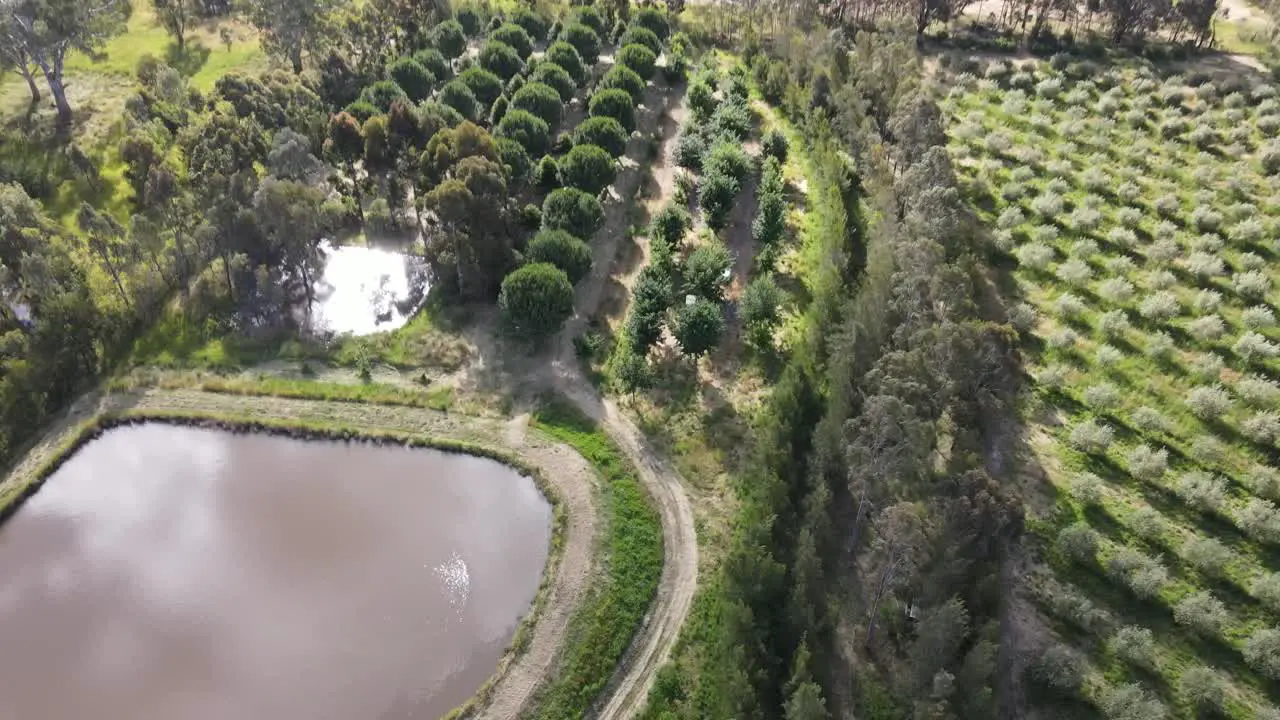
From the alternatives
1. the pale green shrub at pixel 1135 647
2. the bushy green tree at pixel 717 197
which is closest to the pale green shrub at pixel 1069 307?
the bushy green tree at pixel 717 197

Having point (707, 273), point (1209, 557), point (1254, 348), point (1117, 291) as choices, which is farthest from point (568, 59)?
point (1209, 557)

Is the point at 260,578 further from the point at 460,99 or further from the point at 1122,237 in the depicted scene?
the point at 1122,237

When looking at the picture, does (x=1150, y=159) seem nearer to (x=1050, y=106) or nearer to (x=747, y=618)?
(x=1050, y=106)

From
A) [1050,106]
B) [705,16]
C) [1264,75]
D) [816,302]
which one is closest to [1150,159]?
[1050,106]

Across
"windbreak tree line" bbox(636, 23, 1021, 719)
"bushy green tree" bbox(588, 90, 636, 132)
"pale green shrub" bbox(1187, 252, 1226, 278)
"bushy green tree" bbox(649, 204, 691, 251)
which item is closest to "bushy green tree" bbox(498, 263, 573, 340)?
"windbreak tree line" bbox(636, 23, 1021, 719)

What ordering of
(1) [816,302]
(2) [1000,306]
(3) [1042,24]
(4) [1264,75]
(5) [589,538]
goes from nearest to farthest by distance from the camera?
(5) [589,538] → (1) [816,302] → (2) [1000,306] → (4) [1264,75] → (3) [1042,24]
